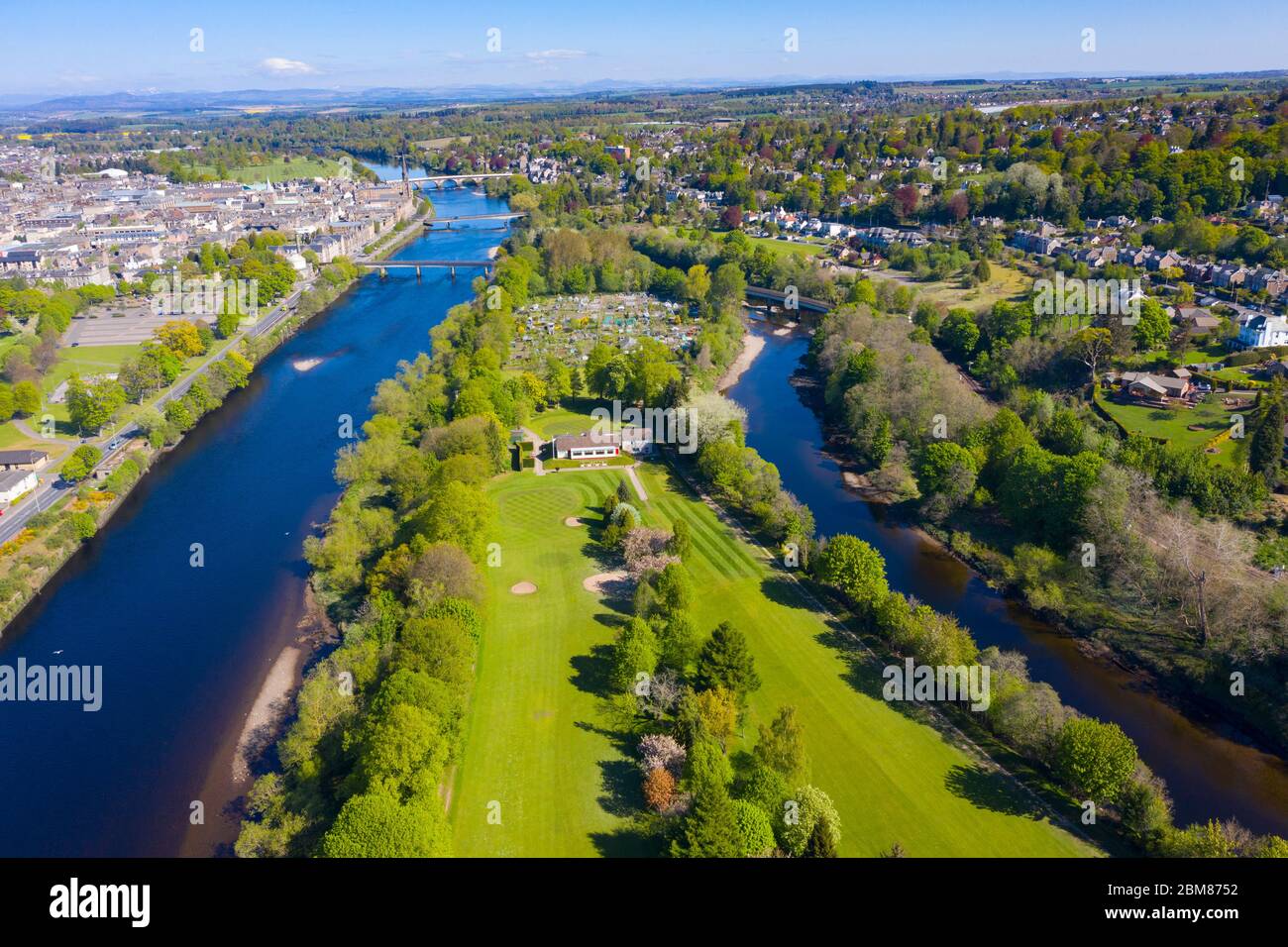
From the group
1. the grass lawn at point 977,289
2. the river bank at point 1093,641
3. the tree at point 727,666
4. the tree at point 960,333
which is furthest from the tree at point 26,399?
the grass lawn at point 977,289

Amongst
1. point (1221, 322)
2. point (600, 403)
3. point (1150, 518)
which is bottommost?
point (1150, 518)

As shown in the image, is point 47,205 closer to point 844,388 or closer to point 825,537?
point 844,388

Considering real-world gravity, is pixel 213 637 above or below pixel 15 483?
below

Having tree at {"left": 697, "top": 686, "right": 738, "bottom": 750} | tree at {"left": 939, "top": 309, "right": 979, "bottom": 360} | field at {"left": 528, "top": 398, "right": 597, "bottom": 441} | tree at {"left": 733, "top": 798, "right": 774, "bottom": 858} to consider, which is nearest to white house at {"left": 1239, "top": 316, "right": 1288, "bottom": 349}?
tree at {"left": 939, "top": 309, "right": 979, "bottom": 360}

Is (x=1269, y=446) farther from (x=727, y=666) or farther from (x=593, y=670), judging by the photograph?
(x=593, y=670)

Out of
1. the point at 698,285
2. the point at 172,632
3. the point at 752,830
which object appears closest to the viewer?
the point at 752,830

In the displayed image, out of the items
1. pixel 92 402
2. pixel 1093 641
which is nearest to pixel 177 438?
pixel 92 402

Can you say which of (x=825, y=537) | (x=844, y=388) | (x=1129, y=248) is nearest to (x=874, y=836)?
(x=825, y=537)
